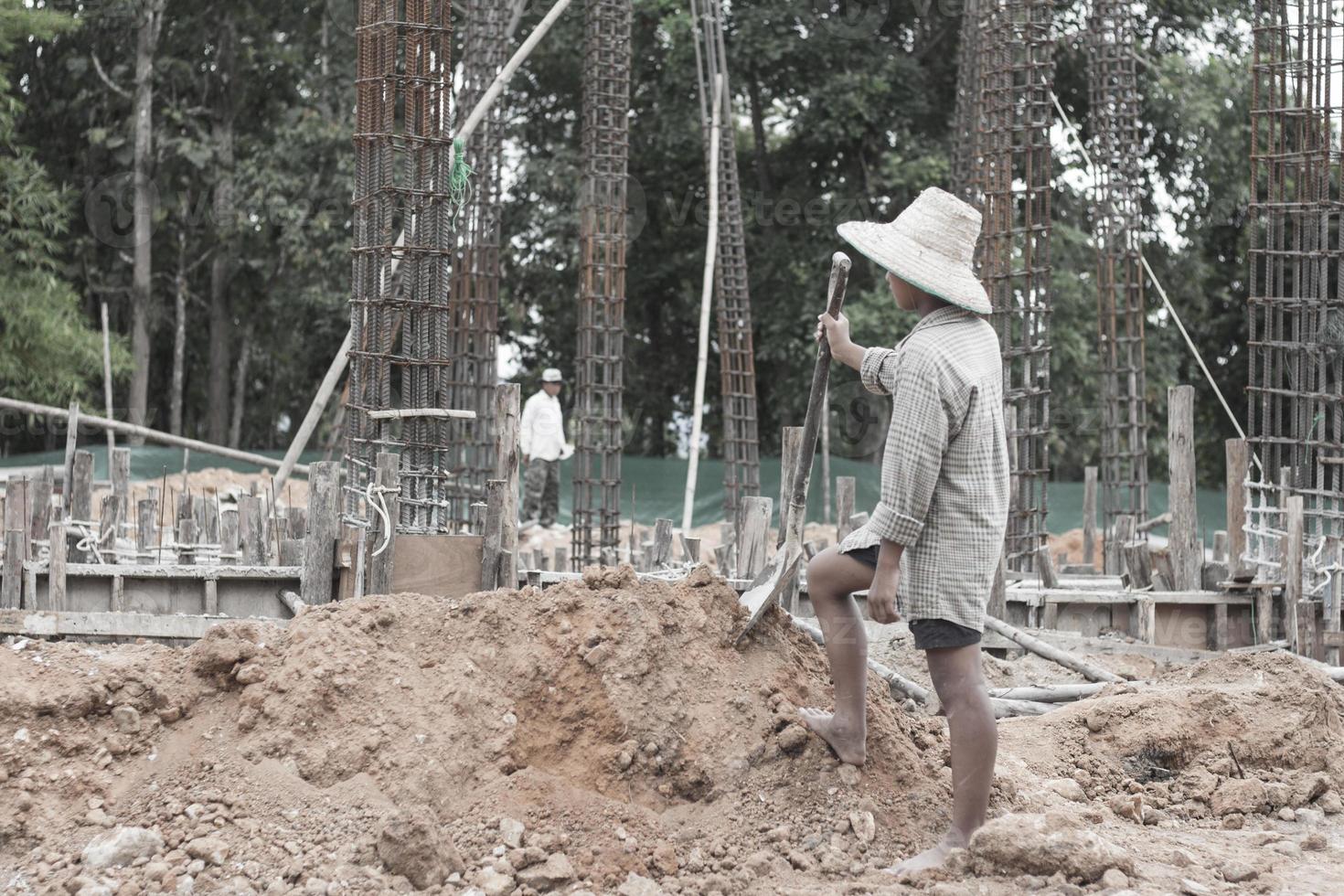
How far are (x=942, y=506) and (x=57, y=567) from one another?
14.5 ft

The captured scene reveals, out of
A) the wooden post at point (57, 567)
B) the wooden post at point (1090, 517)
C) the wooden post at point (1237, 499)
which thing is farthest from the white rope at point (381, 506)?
the wooden post at point (1090, 517)

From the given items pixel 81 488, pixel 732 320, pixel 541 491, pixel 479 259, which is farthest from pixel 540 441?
pixel 81 488

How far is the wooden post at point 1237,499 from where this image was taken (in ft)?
27.0

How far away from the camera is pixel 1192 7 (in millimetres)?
20062

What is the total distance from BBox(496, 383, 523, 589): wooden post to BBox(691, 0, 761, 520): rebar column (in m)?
6.48

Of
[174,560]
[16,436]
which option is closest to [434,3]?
[174,560]

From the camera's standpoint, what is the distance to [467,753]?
4.25 meters

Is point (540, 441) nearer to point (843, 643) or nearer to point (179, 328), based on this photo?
point (179, 328)

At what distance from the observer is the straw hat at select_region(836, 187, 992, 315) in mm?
3973

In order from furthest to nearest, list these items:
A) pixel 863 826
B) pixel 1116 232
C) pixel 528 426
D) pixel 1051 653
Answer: pixel 528 426 → pixel 1116 232 → pixel 1051 653 → pixel 863 826

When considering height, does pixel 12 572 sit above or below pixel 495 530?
below

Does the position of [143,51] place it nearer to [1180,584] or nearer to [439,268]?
[439,268]

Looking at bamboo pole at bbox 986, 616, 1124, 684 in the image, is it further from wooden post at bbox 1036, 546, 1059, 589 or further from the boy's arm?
the boy's arm

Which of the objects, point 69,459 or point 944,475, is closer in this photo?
point 944,475
